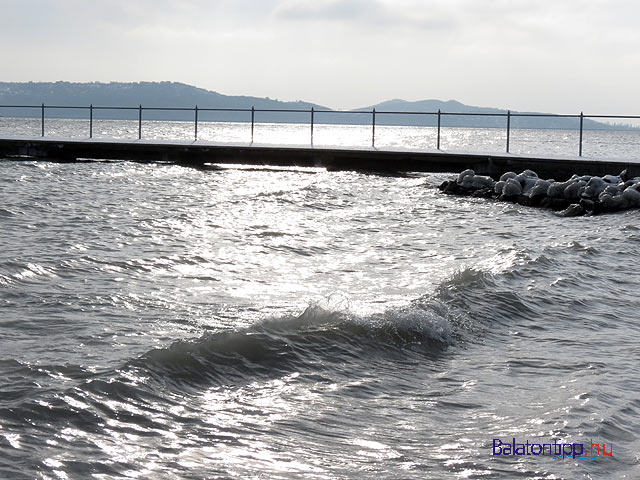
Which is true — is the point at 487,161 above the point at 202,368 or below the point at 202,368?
above

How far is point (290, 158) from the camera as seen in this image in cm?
2339

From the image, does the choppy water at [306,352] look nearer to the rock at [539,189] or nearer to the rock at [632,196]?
the rock at [632,196]

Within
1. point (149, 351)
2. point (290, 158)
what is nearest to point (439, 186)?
point (290, 158)

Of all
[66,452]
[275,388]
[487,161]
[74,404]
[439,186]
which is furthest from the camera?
[487,161]

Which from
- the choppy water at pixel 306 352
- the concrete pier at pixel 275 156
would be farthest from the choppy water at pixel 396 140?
the choppy water at pixel 306 352

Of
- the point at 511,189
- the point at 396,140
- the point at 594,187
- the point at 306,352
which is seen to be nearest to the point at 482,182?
the point at 511,189

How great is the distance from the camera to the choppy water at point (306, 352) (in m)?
3.97

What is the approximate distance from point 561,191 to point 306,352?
13.4 m

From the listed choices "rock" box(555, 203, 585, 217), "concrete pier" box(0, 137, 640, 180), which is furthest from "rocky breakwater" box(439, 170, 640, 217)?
"concrete pier" box(0, 137, 640, 180)

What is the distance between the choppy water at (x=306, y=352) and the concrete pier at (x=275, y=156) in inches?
406

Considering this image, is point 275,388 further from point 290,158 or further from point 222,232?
point 290,158

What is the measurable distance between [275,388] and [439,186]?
15.2 metres

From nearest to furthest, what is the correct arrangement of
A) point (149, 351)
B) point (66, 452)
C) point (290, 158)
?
point (66, 452)
point (149, 351)
point (290, 158)

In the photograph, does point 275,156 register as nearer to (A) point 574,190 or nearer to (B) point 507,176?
(B) point 507,176
